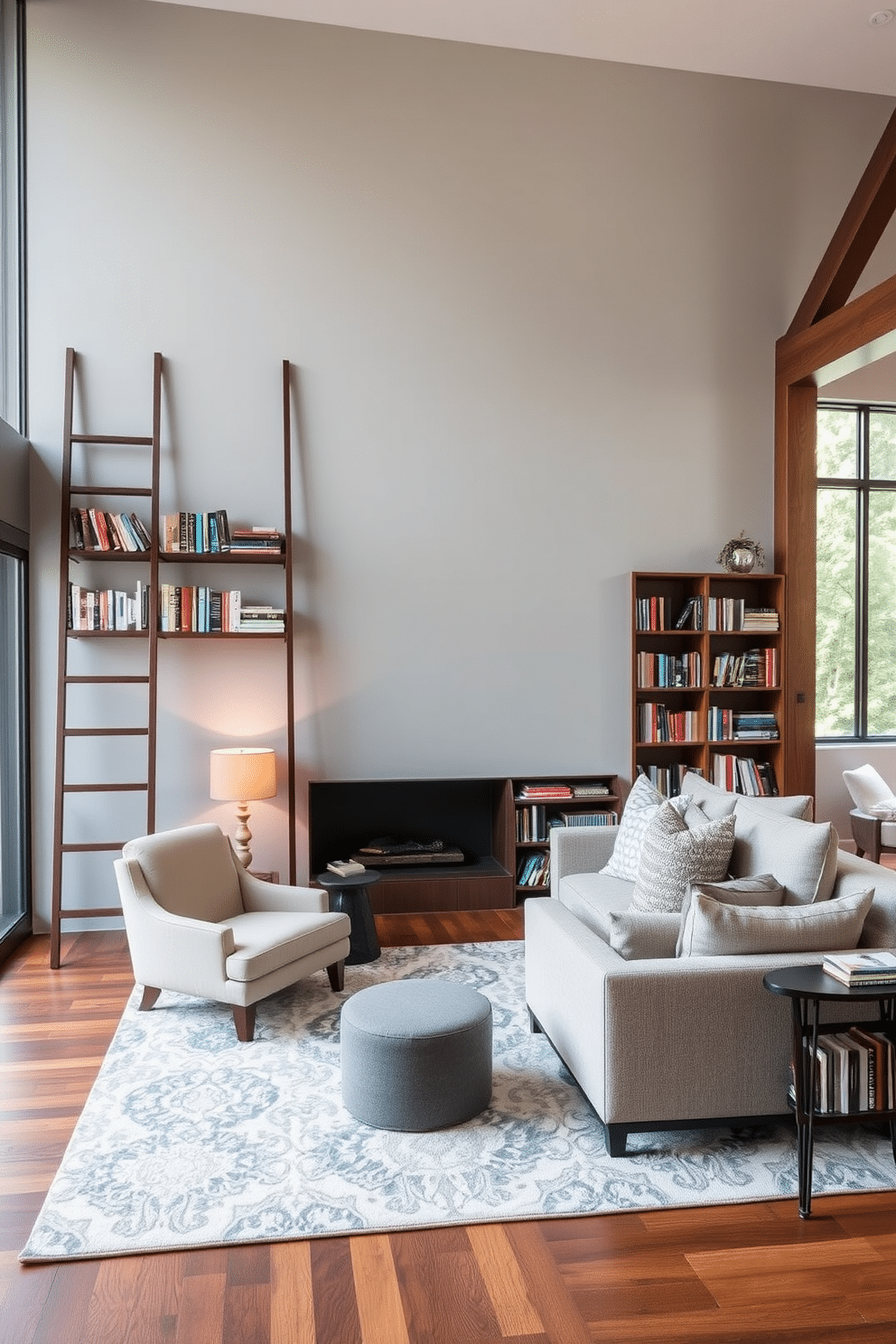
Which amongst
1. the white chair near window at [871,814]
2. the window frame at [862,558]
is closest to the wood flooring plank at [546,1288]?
the white chair near window at [871,814]

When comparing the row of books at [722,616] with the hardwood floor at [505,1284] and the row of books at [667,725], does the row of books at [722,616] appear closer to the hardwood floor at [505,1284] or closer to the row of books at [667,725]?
the row of books at [667,725]

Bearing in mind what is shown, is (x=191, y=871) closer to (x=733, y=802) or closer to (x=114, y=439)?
(x=733, y=802)

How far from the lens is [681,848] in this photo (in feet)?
12.0

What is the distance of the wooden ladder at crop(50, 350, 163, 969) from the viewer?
531 cm

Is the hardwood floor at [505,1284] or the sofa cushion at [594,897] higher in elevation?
the sofa cushion at [594,897]

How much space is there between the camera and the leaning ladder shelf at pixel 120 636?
532 cm

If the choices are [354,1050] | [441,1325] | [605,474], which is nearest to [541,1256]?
[441,1325]

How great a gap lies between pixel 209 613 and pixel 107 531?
714mm

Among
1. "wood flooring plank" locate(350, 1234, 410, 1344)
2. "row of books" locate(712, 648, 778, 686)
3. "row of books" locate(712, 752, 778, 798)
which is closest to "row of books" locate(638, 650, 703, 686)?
"row of books" locate(712, 648, 778, 686)

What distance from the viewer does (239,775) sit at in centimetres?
529

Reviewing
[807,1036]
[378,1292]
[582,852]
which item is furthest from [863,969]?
[582,852]

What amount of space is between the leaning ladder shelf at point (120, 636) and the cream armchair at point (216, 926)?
0.95 m

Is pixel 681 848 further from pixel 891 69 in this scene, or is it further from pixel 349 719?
pixel 891 69

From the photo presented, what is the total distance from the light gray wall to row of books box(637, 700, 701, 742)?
0.46 feet
